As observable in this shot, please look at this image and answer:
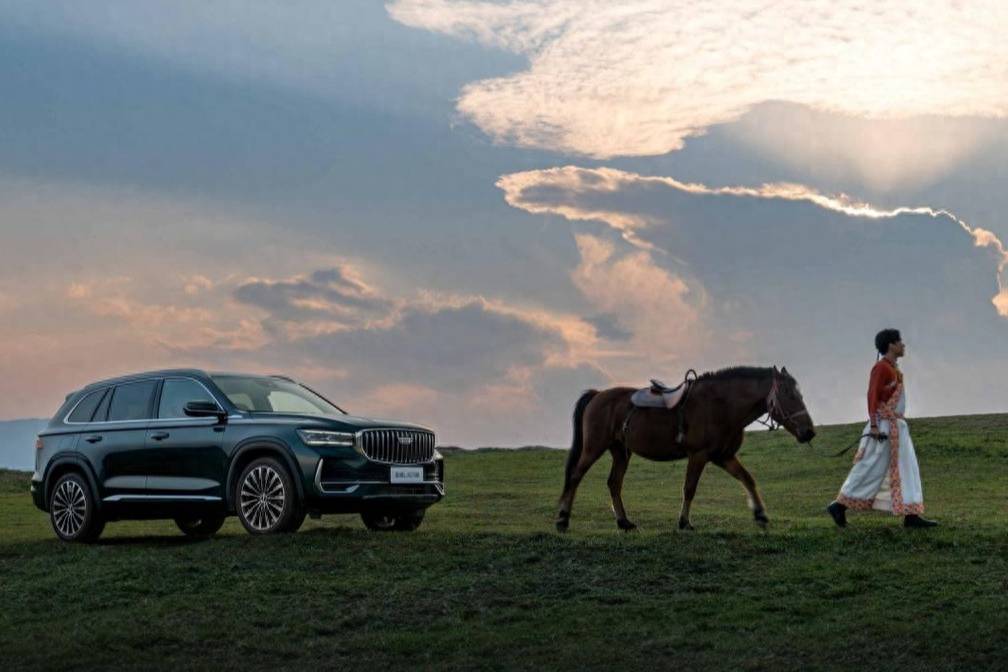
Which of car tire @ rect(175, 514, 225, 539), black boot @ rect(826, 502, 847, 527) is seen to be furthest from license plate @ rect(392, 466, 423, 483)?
black boot @ rect(826, 502, 847, 527)

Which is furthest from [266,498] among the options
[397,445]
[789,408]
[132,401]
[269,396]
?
[789,408]

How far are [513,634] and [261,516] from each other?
6.36 metres

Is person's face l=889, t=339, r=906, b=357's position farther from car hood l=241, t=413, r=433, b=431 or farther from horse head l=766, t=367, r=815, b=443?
car hood l=241, t=413, r=433, b=431

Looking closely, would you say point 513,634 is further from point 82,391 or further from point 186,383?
point 82,391

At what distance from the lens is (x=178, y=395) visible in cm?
1967

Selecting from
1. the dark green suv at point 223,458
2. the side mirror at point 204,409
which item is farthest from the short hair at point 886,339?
the side mirror at point 204,409

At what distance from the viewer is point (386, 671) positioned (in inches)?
472

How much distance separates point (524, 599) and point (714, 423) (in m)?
5.79

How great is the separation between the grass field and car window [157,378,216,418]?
2.04 meters

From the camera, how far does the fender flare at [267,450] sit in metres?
17.8

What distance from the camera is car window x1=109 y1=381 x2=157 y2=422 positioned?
20.1 m

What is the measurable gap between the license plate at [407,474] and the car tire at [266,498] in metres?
1.37

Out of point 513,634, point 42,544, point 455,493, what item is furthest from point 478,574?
point 455,493

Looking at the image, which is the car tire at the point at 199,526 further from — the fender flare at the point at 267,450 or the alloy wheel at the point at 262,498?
the alloy wheel at the point at 262,498
